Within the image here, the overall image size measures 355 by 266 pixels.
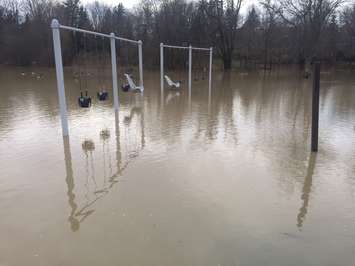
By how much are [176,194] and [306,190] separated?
6.23 feet

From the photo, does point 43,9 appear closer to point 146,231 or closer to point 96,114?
point 96,114

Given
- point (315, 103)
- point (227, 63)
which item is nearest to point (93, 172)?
point (315, 103)

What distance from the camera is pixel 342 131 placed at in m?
7.63

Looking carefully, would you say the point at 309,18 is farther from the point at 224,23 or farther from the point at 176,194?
the point at 176,194

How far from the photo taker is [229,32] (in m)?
31.2

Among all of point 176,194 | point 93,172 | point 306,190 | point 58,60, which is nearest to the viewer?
point 176,194

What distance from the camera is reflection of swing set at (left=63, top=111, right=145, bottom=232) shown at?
3750 mm

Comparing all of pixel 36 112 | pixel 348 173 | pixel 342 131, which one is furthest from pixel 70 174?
pixel 342 131

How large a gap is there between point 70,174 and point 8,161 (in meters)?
1.38

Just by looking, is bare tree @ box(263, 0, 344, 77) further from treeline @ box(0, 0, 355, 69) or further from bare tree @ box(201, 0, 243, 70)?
bare tree @ box(201, 0, 243, 70)

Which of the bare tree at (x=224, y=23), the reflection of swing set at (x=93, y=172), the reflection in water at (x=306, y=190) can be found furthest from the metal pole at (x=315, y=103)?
the bare tree at (x=224, y=23)

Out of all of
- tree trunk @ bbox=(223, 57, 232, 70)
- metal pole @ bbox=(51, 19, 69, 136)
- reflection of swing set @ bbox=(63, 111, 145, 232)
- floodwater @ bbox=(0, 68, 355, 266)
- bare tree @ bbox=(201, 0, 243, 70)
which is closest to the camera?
floodwater @ bbox=(0, 68, 355, 266)

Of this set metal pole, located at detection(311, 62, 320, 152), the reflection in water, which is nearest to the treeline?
metal pole, located at detection(311, 62, 320, 152)

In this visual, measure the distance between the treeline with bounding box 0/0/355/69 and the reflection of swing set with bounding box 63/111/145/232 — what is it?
76.9 ft
